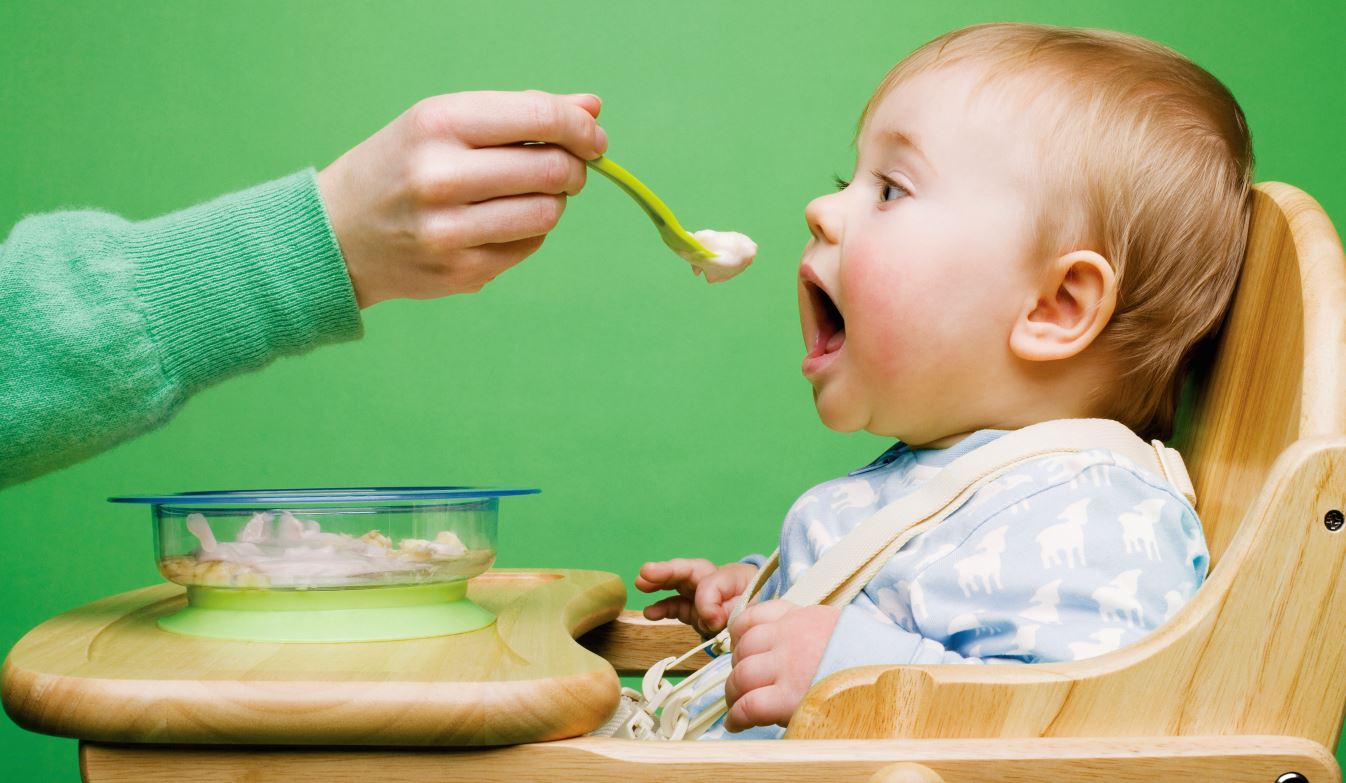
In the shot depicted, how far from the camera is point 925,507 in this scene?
74 cm

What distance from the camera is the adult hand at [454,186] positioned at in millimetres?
705

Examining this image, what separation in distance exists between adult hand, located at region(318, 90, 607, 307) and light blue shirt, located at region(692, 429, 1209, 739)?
300 mm

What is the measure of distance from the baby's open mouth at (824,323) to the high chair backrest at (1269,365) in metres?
0.23

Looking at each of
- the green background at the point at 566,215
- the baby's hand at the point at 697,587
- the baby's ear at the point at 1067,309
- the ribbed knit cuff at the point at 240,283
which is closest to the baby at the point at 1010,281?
the baby's ear at the point at 1067,309

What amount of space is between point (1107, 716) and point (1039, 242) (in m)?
0.33

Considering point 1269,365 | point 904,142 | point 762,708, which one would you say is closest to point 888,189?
point 904,142

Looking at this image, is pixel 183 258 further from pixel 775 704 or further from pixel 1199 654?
pixel 1199 654

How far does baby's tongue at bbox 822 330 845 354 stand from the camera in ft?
2.86

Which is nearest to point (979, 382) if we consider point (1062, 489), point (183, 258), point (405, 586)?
point (1062, 489)

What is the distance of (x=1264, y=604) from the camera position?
567 millimetres

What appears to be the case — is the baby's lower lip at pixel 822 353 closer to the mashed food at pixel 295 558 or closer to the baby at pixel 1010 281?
the baby at pixel 1010 281

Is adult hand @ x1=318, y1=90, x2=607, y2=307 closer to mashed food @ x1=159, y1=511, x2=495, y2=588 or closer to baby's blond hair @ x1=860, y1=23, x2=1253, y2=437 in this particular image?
mashed food @ x1=159, y1=511, x2=495, y2=588

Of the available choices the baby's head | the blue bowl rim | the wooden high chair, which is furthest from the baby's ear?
the blue bowl rim

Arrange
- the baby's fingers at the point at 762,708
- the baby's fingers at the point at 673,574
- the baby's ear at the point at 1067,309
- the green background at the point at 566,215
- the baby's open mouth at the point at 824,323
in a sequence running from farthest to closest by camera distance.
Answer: the green background at the point at 566,215 < the baby's fingers at the point at 673,574 < the baby's open mouth at the point at 824,323 < the baby's ear at the point at 1067,309 < the baby's fingers at the point at 762,708
